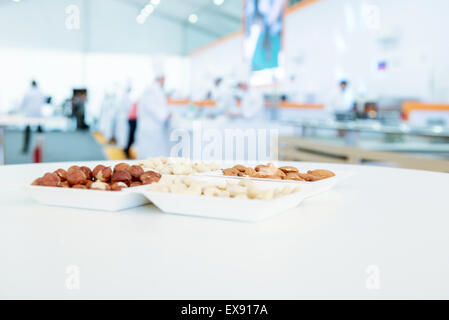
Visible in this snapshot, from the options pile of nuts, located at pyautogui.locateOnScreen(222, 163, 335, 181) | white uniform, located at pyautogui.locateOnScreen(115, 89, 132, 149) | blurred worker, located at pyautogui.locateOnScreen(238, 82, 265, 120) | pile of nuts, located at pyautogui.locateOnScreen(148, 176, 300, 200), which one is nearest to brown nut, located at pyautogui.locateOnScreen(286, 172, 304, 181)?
pile of nuts, located at pyautogui.locateOnScreen(222, 163, 335, 181)

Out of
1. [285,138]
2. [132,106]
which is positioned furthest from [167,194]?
[132,106]

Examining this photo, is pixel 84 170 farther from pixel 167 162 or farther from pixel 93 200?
pixel 167 162

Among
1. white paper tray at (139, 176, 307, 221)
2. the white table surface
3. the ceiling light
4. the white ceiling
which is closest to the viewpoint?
the white table surface

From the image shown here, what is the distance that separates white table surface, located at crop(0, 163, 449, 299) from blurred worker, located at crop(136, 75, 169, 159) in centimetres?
462

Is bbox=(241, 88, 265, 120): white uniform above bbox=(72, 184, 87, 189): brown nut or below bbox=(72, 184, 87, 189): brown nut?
above

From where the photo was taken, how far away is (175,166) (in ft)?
3.03

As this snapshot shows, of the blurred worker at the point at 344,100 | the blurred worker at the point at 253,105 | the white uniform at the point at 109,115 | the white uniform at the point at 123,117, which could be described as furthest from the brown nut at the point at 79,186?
the white uniform at the point at 109,115

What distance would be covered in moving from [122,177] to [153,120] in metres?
4.89

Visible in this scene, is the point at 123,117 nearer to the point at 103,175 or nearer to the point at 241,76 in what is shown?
the point at 241,76

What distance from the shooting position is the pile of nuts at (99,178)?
73 centimetres

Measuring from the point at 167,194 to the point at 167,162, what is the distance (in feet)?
1.15

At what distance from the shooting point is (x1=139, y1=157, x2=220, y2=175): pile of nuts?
0.92 meters

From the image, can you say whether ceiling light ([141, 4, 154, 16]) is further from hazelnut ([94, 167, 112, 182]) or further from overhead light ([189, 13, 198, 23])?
hazelnut ([94, 167, 112, 182])

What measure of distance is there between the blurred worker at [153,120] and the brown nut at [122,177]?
15.2ft
